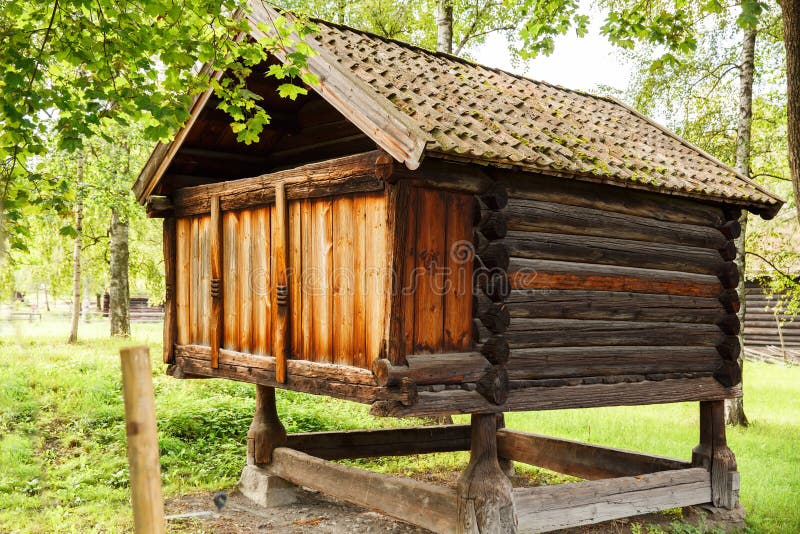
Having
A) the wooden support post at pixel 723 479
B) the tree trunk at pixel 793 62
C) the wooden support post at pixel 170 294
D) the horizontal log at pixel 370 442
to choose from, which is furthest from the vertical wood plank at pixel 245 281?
the wooden support post at pixel 723 479

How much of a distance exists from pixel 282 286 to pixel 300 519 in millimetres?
3065

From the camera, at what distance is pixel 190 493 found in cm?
921

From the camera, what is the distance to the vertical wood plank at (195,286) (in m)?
8.57

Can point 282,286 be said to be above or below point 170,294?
above

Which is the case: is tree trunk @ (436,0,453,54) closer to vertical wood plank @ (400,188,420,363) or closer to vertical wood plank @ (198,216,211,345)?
vertical wood plank @ (198,216,211,345)

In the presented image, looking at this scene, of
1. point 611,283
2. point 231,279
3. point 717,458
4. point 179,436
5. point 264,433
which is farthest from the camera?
point 179,436

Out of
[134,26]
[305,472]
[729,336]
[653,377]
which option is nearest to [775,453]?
[729,336]

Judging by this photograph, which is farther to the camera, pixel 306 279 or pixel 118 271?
pixel 118 271

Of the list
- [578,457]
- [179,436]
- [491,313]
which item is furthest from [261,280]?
[578,457]

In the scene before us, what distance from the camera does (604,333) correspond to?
7.51 metres

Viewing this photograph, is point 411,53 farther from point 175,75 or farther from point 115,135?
point 115,135

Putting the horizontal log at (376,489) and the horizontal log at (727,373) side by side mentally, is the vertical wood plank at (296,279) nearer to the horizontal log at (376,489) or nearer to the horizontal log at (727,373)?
the horizontal log at (376,489)

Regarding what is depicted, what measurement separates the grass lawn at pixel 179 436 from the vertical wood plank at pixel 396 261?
356 cm

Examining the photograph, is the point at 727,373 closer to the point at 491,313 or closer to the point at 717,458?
the point at 717,458
